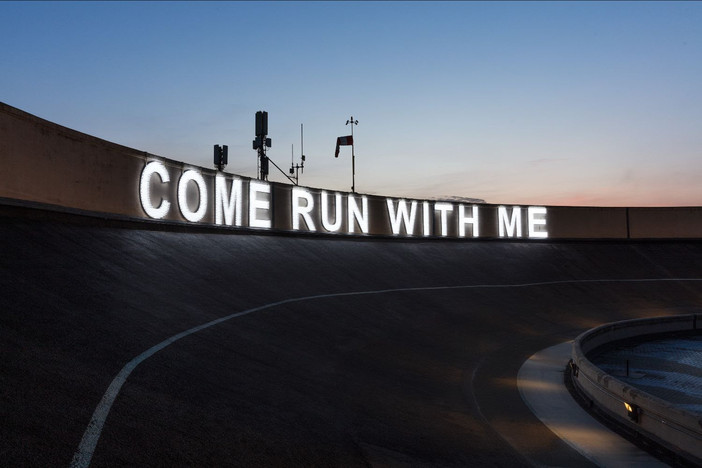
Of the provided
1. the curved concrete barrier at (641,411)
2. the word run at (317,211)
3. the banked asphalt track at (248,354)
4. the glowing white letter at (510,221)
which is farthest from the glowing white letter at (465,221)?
the curved concrete barrier at (641,411)

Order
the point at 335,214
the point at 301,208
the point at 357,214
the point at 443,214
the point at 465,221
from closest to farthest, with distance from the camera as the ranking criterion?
the point at 301,208
the point at 335,214
the point at 357,214
the point at 443,214
the point at 465,221

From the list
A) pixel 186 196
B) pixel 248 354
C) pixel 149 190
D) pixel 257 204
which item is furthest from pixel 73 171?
pixel 257 204

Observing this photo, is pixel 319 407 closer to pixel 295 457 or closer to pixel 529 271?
pixel 295 457

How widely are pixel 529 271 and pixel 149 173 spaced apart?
1079 inches

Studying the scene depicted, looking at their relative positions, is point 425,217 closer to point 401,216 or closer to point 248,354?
point 401,216

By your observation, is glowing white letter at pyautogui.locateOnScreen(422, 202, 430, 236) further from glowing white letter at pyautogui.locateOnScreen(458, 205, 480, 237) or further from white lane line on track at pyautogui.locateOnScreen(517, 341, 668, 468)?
white lane line on track at pyautogui.locateOnScreen(517, 341, 668, 468)

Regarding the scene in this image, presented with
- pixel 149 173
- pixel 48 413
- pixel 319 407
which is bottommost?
pixel 319 407

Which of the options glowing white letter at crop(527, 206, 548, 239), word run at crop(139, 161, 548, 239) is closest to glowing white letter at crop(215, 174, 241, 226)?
word run at crop(139, 161, 548, 239)

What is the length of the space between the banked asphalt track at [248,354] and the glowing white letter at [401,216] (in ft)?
34.0

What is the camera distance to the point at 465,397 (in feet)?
47.9

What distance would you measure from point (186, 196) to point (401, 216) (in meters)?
19.2

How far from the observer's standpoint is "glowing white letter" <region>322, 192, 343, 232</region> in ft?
120

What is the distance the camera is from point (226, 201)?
2953cm

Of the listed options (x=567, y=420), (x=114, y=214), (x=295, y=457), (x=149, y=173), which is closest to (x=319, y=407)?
(x=295, y=457)
